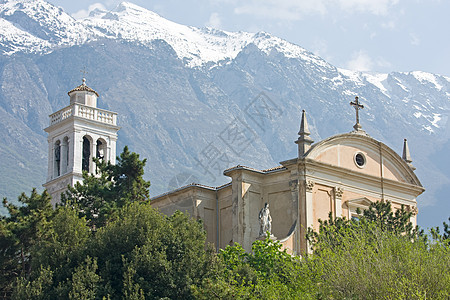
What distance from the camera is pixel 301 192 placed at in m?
41.1

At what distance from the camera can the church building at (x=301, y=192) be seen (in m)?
41.1

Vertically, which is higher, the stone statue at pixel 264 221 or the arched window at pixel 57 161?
the arched window at pixel 57 161

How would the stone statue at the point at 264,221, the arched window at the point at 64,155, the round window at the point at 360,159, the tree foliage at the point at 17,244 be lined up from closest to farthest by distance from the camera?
the tree foliage at the point at 17,244 → the stone statue at the point at 264,221 → the round window at the point at 360,159 → the arched window at the point at 64,155

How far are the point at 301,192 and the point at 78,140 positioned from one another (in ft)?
64.5

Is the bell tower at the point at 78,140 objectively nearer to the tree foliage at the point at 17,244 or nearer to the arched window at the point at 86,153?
the arched window at the point at 86,153

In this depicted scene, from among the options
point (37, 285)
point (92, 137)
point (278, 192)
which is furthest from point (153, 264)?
point (92, 137)

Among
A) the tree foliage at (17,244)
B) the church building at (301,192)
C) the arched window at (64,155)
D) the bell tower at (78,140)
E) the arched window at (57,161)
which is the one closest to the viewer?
the tree foliage at (17,244)

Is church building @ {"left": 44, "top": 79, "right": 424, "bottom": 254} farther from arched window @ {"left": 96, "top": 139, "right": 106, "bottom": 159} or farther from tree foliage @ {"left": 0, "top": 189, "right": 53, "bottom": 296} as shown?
arched window @ {"left": 96, "top": 139, "right": 106, "bottom": 159}

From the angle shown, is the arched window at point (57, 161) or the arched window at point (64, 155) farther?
the arched window at point (57, 161)

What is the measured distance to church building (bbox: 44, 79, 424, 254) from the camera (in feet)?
135

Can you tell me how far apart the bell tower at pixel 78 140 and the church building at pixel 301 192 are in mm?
10885

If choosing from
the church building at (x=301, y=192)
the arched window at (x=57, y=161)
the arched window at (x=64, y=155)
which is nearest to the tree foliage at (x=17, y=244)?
the church building at (x=301, y=192)

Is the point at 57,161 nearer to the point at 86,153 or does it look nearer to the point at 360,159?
the point at 86,153

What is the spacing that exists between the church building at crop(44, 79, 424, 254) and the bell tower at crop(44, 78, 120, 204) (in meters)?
10.9
